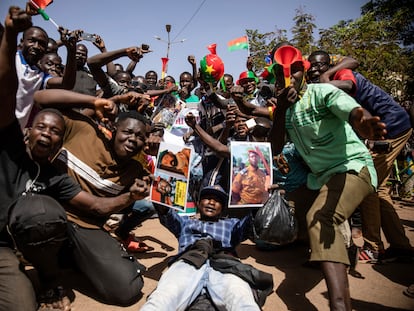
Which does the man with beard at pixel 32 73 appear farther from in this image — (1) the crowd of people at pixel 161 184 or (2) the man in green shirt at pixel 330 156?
(2) the man in green shirt at pixel 330 156

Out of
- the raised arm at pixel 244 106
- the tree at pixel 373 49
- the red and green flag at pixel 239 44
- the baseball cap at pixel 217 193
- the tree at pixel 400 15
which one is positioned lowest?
the baseball cap at pixel 217 193

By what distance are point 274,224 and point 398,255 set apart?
184 cm

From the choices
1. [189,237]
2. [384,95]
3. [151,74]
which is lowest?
[189,237]

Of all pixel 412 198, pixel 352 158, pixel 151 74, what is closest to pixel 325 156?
pixel 352 158

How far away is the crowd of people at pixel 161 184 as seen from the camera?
2.10 meters

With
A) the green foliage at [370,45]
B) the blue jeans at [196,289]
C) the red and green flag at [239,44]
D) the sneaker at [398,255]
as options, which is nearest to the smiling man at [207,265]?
the blue jeans at [196,289]

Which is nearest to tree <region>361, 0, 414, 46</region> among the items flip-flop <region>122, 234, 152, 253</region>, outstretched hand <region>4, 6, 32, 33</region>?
flip-flop <region>122, 234, 152, 253</region>

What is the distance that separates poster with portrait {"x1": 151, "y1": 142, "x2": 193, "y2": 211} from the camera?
111 inches

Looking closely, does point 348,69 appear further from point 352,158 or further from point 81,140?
point 81,140

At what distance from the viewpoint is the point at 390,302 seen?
2609 mm

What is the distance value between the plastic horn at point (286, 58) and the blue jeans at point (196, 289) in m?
1.59

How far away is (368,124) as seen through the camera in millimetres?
1908

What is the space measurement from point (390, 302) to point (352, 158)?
4.20 feet

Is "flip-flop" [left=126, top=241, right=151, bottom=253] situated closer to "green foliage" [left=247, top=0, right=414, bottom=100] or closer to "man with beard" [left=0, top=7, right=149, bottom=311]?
"man with beard" [left=0, top=7, right=149, bottom=311]
